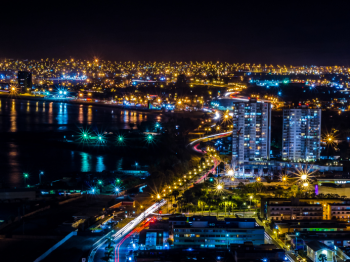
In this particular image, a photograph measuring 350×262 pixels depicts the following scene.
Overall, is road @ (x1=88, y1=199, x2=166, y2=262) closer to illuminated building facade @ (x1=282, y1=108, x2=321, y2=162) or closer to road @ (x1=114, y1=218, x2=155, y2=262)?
road @ (x1=114, y1=218, x2=155, y2=262)

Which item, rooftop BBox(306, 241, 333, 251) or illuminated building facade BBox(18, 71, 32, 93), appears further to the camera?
illuminated building facade BBox(18, 71, 32, 93)

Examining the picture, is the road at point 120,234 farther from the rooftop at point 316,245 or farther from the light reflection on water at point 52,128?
the light reflection on water at point 52,128

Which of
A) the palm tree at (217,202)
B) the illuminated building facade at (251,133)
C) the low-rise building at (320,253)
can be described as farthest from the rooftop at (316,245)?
the illuminated building facade at (251,133)

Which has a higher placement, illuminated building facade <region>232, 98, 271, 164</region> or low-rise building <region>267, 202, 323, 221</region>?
illuminated building facade <region>232, 98, 271, 164</region>

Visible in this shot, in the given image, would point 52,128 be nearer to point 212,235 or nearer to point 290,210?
point 290,210

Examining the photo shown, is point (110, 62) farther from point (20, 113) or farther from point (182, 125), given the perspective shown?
point (182, 125)

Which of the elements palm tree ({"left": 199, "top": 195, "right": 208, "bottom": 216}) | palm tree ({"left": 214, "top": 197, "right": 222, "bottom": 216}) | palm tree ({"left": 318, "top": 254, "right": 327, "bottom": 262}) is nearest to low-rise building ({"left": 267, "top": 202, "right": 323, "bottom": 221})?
palm tree ({"left": 214, "top": 197, "right": 222, "bottom": 216})
